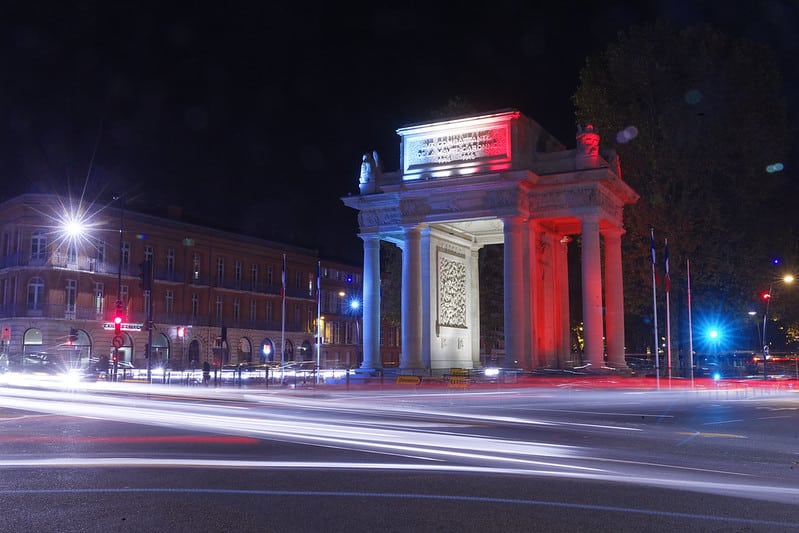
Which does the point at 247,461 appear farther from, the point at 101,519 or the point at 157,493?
the point at 101,519

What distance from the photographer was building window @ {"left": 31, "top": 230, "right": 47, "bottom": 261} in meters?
60.4

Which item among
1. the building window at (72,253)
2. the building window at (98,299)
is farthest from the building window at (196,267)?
the building window at (72,253)

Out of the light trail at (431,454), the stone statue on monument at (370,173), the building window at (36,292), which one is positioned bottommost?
the light trail at (431,454)

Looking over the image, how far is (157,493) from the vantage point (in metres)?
8.75

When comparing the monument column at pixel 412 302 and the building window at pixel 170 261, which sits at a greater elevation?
the building window at pixel 170 261

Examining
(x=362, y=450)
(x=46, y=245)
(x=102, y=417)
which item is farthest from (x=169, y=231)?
(x=362, y=450)

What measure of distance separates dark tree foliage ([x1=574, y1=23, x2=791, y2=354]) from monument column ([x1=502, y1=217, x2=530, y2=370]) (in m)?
9.19

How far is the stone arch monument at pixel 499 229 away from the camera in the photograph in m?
39.1

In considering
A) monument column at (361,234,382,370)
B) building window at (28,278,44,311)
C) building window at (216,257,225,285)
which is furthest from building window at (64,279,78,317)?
monument column at (361,234,382,370)

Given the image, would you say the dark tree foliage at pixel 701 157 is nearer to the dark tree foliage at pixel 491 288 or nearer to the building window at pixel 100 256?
the dark tree foliage at pixel 491 288

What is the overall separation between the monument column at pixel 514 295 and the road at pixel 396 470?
57.5ft

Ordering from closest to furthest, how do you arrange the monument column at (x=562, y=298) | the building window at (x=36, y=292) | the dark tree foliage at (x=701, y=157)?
the dark tree foliage at (x=701, y=157) < the monument column at (x=562, y=298) < the building window at (x=36, y=292)

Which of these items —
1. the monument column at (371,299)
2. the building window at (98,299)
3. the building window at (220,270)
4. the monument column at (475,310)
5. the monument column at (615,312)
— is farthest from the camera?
the building window at (220,270)

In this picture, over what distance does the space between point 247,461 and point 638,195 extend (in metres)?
36.2
